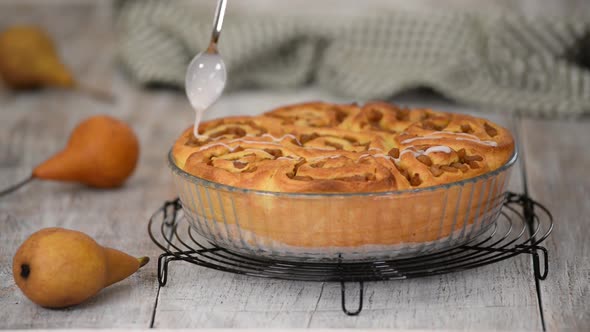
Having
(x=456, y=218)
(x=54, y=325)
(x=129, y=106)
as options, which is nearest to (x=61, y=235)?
(x=54, y=325)

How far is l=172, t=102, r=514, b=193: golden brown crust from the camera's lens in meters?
1.29

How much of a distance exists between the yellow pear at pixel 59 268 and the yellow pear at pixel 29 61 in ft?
4.79

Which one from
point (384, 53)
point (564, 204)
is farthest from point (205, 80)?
point (384, 53)

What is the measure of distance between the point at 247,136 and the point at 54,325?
464mm

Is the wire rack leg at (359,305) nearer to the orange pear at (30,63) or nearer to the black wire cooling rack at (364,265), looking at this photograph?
the black wire cooling rack at (364,265)

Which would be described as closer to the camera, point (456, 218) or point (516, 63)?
point (456, 218)

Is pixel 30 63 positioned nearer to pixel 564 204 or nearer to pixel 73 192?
pixel 73 192

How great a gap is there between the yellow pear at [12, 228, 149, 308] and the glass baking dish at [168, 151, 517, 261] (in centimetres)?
19

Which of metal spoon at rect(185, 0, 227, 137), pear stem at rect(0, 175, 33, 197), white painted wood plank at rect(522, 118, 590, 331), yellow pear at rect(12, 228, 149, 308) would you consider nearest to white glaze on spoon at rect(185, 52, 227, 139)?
metal spoon at rect(185, 0, 227, 137)

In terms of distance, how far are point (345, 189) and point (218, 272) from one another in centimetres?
33

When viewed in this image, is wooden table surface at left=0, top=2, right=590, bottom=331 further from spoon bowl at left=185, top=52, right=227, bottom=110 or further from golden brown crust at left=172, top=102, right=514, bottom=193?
spoon bowl at left=185, top=52, right=227, bottom=110

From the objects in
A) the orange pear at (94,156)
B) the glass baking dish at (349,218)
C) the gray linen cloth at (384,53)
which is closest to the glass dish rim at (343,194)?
the glass baking dish at (349,218)

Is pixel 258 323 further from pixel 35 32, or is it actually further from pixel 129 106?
pixel 35 32

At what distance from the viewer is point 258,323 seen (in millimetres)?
1257
